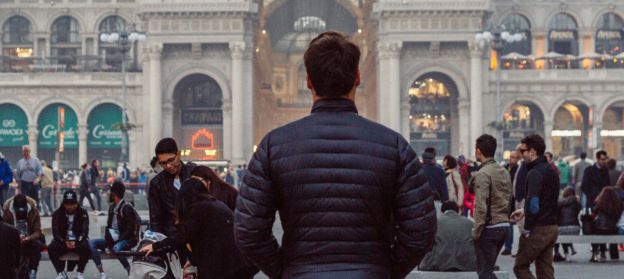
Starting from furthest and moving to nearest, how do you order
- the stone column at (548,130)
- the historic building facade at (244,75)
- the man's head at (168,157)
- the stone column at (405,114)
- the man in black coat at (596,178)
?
the stone column at (548,130)
the stone column at (405,114)
the historic building facade at (244,75)
the man in black coat at (596,178)
the man's head at (168,157)

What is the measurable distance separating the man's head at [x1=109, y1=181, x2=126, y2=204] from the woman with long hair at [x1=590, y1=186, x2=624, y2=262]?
310 inches

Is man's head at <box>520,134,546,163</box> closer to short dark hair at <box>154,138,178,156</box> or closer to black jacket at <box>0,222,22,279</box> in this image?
short dark hair at <box>154,138,178,156</box>

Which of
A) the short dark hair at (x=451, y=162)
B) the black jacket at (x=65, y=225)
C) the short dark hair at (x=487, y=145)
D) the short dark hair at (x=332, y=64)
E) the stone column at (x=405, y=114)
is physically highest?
the stone column at (x=405, y=114)

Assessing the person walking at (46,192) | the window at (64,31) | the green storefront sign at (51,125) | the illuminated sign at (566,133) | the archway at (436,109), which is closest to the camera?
the person walking at (46,192)

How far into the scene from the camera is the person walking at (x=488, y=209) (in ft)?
29.0

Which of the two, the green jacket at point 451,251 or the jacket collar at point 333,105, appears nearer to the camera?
the jacket collar at point 333,105

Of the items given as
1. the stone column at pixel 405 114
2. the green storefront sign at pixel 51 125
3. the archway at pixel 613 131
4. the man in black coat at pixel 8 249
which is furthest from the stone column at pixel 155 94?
the man in black coat at pixel 8 249

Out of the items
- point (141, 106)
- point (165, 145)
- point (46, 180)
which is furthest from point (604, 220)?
point (141, 106)

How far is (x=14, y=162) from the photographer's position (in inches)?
2420

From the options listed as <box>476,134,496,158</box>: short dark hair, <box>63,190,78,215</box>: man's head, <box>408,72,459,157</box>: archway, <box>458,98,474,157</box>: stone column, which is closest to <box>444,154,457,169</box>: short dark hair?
<box>476,134,496,158</box>: short dark hair

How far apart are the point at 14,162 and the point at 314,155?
201 feet

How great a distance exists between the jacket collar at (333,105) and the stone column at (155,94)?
52216 mm

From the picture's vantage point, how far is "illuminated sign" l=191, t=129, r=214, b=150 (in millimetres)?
57206

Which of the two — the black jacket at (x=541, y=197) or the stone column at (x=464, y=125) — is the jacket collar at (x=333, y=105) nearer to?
the black jacket at (x=541, y=197)
